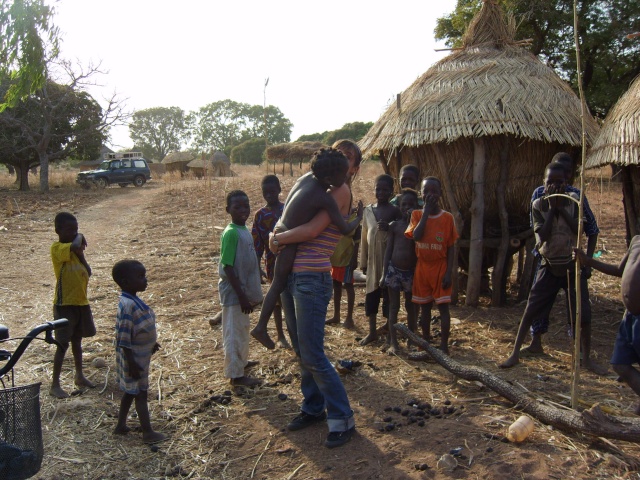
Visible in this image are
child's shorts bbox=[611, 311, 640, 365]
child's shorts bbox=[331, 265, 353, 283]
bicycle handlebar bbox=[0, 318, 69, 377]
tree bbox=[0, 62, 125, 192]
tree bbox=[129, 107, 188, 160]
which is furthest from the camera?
tree bbox=[129, 107, 188, 160]

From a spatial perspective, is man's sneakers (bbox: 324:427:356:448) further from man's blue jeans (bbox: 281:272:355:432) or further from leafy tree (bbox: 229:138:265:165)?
leafy tree (bbox: 229:138:265:165)

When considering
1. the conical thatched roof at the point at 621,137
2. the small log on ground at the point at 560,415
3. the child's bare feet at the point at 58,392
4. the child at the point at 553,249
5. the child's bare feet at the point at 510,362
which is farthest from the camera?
the conical thatched roof at the point at 621,137

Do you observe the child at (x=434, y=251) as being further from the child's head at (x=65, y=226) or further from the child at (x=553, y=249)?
the child's head at (x=65, y=226)

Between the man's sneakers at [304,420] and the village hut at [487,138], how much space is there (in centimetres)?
334

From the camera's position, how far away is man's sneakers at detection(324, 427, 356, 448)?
11.0 feet

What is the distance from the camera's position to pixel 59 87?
1075 inches

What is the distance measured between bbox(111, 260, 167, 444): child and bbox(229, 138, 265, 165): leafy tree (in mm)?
42476

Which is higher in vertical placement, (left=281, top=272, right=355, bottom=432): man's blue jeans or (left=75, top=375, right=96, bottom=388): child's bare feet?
(left=281, top=272, right=355, bottom=432): man's blue jeans

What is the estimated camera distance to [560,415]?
3.34m

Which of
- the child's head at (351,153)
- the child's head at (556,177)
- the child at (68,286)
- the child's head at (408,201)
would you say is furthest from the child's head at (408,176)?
the child at (68,286)

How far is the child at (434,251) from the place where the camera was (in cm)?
470

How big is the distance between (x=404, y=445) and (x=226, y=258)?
5.91 ft

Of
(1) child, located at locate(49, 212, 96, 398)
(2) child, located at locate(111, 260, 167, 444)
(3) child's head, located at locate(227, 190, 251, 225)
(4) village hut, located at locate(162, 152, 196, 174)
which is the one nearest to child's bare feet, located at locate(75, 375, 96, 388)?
(1) child, located at locate(49, 212, 96, 398)

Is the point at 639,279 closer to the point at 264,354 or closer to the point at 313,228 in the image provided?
the point at 313,228
